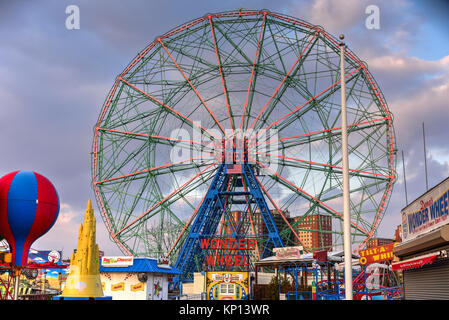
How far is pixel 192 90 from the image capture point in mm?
38875

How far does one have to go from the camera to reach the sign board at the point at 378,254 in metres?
19.9

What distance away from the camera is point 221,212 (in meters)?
38.1

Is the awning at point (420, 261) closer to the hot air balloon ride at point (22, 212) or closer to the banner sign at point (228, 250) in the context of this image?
the banner sign at point (228, 250)

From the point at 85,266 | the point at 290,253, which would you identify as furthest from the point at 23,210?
the point at 290,253

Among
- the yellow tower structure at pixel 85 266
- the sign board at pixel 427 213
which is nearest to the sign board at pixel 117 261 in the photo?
the yellow tower structure at pixel 85 266

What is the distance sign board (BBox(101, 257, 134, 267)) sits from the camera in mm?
31672

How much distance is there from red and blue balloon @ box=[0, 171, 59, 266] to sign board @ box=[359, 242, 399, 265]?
18.8 m

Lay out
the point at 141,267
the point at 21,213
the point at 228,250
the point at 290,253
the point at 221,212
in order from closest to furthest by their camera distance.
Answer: the point at 290,253 < the point at 21,213 < the point at 141,267 < the point at 228,250 < the point at 221,212

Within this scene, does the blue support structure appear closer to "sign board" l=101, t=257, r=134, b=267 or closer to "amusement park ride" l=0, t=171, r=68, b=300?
"sign board" l=101, t=257, r=134, b=267

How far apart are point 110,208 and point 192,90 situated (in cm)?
1074

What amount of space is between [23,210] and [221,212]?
46.2 ft

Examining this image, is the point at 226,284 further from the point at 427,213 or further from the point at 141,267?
the point at 427,213

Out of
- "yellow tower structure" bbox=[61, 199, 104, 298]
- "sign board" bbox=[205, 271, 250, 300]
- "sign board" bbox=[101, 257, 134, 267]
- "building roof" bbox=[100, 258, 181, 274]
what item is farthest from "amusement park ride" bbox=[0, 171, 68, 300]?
"sign board" bbox=[205, 271, 250, 300]
